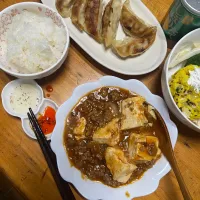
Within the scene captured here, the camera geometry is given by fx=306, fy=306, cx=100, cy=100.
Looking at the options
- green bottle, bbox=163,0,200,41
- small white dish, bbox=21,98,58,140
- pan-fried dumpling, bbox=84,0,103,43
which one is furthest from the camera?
pan-fried dumpling, bbox=84,0,103,43

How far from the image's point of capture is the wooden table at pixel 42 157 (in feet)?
5.75

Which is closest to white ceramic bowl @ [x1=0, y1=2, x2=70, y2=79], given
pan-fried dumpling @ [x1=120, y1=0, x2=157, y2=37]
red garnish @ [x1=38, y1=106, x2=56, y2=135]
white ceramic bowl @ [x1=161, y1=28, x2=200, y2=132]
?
red garnish @ [x1=38, y1=106, x2=56, y2=135]

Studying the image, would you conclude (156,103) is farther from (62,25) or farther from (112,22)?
(62,25)

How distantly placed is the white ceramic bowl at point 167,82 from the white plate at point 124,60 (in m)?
0.12

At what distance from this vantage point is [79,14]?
1.90 metres

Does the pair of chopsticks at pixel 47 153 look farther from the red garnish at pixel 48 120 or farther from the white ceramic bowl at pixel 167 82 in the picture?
the white ceramic bowl at pixel 167 82

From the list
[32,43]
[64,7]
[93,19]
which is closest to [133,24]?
[93,19]

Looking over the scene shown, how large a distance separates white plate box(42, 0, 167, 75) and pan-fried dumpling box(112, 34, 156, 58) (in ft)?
0.13

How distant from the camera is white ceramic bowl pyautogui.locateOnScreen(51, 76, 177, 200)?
1.68 m

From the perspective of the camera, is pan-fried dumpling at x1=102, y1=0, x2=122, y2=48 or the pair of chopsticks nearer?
the pair of chopsticks

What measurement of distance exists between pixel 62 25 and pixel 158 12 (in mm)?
673

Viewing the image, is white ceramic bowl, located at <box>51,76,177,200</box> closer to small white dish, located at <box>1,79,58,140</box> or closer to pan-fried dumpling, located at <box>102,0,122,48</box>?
small white dish, located at <box>1,79,58,140</box>

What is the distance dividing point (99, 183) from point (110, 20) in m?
0.99

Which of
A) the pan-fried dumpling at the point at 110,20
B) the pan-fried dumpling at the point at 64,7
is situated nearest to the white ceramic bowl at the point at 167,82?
the pan-fried dumpling at the point at 110,20
